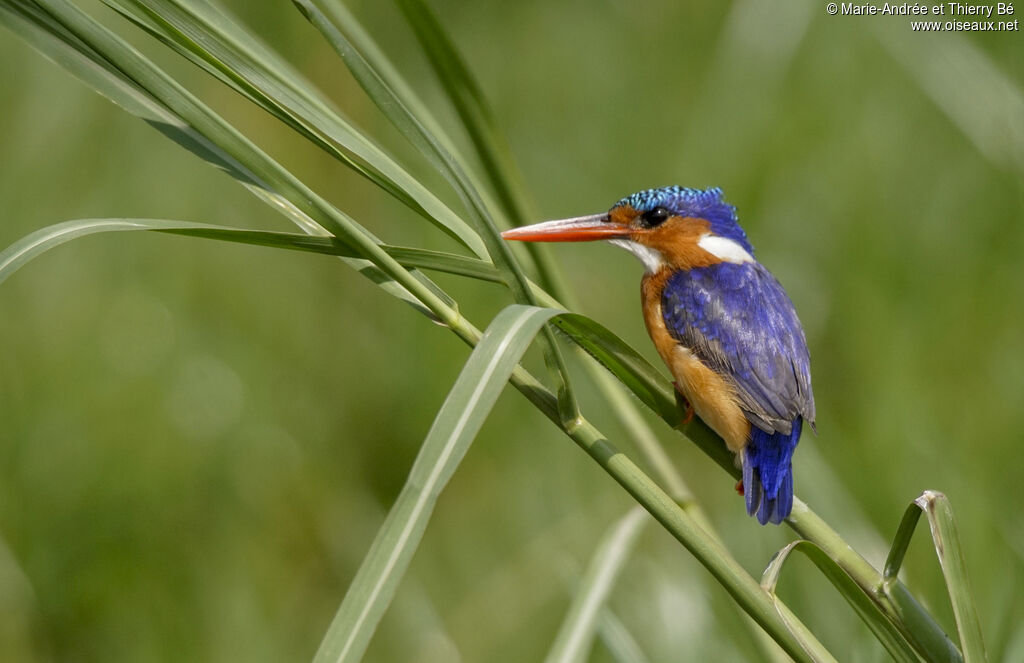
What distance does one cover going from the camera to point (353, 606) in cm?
78

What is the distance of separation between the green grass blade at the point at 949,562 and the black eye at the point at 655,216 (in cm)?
114

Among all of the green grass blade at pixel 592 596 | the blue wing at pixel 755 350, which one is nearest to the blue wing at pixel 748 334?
the blue wing at pixel 755 350

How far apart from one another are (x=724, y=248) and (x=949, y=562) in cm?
116

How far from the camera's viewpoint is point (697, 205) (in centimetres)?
216

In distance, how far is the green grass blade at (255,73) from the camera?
38.9 inches

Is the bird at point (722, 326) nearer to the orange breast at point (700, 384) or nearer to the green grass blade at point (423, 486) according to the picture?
the orange breast at point (700, 384)

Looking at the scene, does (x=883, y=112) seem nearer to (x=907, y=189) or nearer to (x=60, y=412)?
(x=907, y=189)

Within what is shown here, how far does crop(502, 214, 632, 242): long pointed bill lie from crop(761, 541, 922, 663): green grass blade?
57 centimetres

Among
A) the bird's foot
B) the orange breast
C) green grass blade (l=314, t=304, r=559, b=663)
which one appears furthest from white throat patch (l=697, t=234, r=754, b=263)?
green grass blade (l=314, t=304, r=559, b=663)

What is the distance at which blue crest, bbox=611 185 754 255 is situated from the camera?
214 centimetres

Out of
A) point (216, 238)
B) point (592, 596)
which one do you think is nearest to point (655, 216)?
point (592, 596)

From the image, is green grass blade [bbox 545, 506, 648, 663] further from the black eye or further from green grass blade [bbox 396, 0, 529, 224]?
the black eye

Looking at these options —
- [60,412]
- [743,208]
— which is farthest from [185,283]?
[743,208]

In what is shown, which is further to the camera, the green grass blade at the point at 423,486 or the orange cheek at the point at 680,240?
the orange cheek at the point at 680,240
